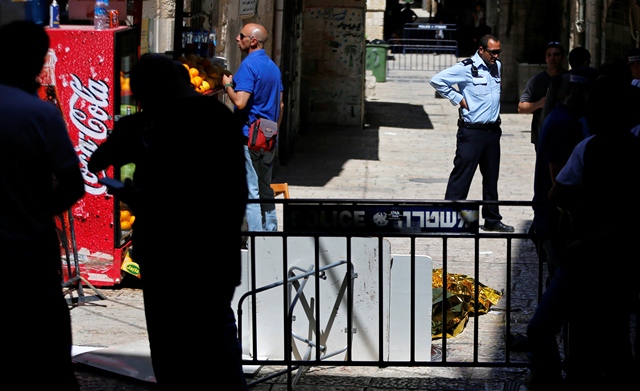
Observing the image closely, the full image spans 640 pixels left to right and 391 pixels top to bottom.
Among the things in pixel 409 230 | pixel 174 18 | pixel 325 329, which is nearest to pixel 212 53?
pixel 174 18

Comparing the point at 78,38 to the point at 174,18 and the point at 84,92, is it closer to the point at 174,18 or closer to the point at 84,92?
the point at 84,92

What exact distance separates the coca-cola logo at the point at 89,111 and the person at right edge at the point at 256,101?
5.20 feet

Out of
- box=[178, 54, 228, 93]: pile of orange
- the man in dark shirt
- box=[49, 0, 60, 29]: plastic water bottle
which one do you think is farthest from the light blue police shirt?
box=[49, 0, 60, 29]: plastic water bottle

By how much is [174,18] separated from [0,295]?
527 cm

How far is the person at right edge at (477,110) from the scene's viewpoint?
956 centimetres

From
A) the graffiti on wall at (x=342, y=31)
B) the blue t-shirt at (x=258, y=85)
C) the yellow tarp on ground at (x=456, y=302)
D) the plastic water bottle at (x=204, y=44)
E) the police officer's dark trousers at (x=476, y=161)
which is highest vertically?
the graffiti on wall at (x=342, y=31)

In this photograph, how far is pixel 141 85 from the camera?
4094 mm

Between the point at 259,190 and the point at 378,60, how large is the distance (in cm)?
1532

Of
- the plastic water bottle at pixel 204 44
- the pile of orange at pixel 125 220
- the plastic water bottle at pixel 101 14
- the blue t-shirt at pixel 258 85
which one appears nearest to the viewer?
the plastic water bottle at pixel 101 14

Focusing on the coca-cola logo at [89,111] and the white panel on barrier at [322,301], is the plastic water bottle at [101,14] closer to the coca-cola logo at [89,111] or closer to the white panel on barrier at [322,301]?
the coca-cola logo at [89,111]

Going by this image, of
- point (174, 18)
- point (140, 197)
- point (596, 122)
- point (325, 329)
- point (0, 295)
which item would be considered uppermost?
point (174, 18)

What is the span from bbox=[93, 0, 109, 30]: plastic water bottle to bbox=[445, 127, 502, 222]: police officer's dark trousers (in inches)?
148

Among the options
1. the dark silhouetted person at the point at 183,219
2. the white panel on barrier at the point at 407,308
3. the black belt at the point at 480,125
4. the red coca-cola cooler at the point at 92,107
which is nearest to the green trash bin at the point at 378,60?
the black belt at the point at 480,125

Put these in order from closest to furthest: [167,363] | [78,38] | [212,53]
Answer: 1. [167,363]
2. [78,38]
3. [212,53]
